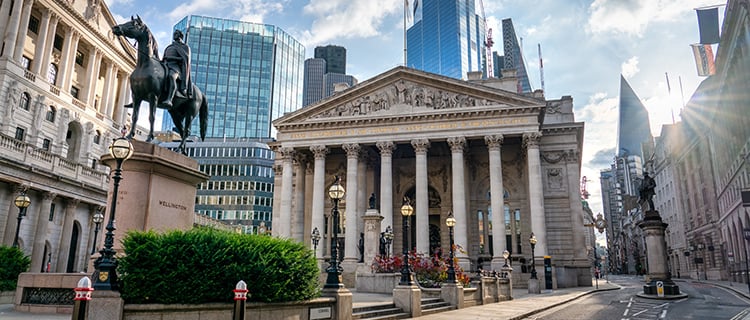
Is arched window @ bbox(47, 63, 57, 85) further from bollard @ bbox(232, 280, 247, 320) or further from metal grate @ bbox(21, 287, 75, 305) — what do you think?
bollard @ bbox(232, 280, 247, 320)

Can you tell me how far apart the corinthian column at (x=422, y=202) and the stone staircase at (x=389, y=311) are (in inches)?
803

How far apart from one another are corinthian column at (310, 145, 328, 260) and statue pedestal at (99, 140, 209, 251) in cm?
3154

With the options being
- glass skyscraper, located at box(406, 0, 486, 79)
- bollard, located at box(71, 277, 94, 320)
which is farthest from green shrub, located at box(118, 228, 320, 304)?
glass skyscraper, located at box(406, 0, 486, 79)

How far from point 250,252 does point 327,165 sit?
41024 millimetres

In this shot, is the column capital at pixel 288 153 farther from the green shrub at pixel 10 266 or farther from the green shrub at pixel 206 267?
the green shrub at pixel 206 267

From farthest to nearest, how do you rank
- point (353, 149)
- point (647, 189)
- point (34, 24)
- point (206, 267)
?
point (353, 149) → point (34, 24) → point (647, 189) → point (206, 267)

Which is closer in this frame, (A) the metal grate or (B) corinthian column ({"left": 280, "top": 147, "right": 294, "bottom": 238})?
(A) the metal grate

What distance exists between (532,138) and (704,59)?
81.7 feet

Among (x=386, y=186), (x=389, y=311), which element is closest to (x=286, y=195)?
(x=386, y=186)

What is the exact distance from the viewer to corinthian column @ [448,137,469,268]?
4016 centimetres

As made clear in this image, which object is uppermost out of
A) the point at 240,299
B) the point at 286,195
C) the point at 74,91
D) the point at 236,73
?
the point at 236,73

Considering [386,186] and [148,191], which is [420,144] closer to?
[386,186]

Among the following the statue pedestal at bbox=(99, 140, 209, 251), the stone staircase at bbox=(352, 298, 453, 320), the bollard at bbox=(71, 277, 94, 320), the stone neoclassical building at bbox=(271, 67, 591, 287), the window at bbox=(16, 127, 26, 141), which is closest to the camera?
the bollard at bbox=(71, 277, 94, 320)

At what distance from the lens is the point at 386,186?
142 ft
